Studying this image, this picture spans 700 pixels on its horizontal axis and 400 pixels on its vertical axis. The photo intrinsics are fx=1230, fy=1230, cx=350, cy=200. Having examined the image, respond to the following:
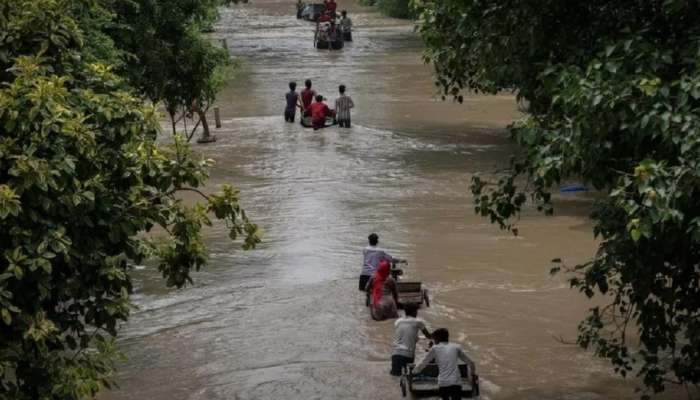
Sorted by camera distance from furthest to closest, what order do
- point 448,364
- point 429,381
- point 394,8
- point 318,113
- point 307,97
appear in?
point 394,8, point 307,97, point 318,113, point 429,381, point 448,364

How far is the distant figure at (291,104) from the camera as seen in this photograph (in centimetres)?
2957

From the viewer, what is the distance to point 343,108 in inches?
1121

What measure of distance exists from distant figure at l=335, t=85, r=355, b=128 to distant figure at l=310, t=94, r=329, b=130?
0.31m

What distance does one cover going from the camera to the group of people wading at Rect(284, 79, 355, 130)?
1122 inches

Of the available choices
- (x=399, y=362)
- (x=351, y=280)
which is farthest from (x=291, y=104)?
(x=399, y=362)

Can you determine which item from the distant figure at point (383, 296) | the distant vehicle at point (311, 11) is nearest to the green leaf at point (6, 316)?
the distant figure at point (383, 296)

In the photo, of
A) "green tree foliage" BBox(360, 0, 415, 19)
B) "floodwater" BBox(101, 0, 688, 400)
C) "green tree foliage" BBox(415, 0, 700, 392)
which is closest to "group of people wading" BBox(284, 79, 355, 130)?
"floodwater" BBox(101, 0, 688, 400)

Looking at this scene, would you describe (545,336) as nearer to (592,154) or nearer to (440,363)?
(440,363)

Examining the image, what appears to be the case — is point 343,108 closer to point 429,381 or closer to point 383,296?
point 383,296

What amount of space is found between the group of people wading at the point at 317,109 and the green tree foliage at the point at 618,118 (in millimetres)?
17221

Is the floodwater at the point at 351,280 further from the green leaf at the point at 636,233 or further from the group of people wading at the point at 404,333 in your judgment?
the green leaf at the point at 636,233

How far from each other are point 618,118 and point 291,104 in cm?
2198

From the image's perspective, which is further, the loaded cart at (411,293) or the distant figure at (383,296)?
the loaded cart at (411,293)

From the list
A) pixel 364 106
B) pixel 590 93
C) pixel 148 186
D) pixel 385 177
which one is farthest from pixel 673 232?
pixel 364 106
